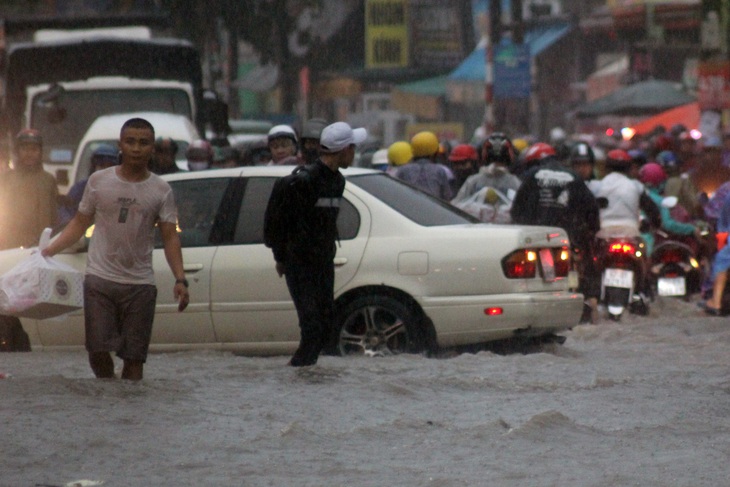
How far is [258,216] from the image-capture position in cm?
1137

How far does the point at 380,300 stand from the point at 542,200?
11.1 ft

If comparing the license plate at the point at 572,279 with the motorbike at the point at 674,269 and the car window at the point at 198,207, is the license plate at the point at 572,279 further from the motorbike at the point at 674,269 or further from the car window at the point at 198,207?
the motorbike at the point at 674,269

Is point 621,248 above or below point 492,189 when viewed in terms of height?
below

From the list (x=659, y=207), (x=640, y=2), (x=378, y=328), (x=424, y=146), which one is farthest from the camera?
(x=640, y=2)

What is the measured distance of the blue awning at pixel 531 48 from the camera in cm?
4822

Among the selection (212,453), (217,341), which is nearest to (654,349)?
(217,341)

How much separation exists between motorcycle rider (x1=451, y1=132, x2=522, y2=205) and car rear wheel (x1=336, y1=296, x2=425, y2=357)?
12.5 ft

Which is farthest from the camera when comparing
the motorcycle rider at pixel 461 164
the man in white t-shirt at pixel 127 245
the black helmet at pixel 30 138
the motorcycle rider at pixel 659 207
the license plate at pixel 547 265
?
the motorcycle rider at pixel 461 164

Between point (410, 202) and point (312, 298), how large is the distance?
178 centimetres

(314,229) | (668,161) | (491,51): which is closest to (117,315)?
(314,229)

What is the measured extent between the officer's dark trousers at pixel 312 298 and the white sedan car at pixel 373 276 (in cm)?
111

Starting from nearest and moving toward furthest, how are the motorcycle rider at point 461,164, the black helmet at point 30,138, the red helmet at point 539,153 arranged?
the black helmet at point 30,138, the red helmet at point 539,153, the motorcycle rider at point 461,164

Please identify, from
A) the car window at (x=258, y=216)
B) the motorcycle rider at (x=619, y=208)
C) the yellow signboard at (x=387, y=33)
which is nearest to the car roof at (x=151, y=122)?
the motorcycle rider at (x=619, y=208)

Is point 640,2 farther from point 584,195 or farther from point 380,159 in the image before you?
point 584,195
